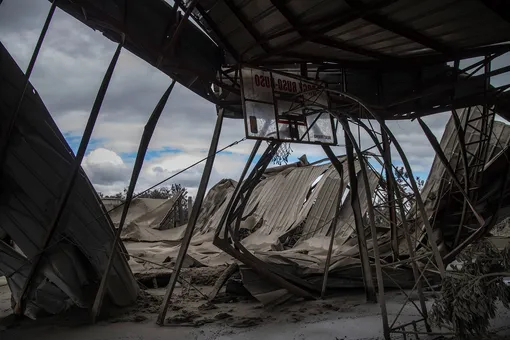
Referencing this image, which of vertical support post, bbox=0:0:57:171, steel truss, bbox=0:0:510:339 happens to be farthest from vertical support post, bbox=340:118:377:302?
vertical support post, bbox=0:0:57:171

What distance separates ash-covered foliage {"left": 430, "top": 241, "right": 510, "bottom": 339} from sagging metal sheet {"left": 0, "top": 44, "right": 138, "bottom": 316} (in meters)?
5.11

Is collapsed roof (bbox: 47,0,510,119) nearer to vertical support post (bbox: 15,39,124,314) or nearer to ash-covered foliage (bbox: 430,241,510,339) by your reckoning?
vertical support post (bbox: 15,39,124,314)

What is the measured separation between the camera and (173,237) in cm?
1628

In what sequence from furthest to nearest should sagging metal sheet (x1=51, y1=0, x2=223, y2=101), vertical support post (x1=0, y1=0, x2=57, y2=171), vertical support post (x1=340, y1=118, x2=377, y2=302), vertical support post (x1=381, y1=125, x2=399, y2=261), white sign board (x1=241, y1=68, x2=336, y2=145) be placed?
1. vertical support post (x1=340, y1=118, x2=377, y2=302)
2. white sign board (x1=241, y1=68, x2=336, y2=145)
3. vertical support post (x1=381, y1=125, x2=399, y2=261)
4. sagging metal sheet (x1=51, y1=0, x2=223, y2=101)
5. vertical support post (x1=0, y1=0, x2=57, y2=171)

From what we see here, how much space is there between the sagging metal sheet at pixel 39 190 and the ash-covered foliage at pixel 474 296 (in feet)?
16.8

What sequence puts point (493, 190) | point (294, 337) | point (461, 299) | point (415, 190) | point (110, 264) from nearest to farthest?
point (461, 299) < point (415, 190) < point (294, 337) < point (110, 264) < point (493, 190)

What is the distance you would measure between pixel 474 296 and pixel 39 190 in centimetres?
578

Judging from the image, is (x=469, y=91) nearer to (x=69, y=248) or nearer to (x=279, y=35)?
(x=279, y=35)

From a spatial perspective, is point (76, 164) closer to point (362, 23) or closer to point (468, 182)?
point (362, 23)

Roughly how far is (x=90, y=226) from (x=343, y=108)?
16.4 feet

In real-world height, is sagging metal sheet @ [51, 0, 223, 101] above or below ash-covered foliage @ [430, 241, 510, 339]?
above

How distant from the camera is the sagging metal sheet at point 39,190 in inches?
237

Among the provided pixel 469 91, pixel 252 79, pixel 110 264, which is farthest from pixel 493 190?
pixel 110 264

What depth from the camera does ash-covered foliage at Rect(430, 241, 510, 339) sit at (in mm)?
4125
